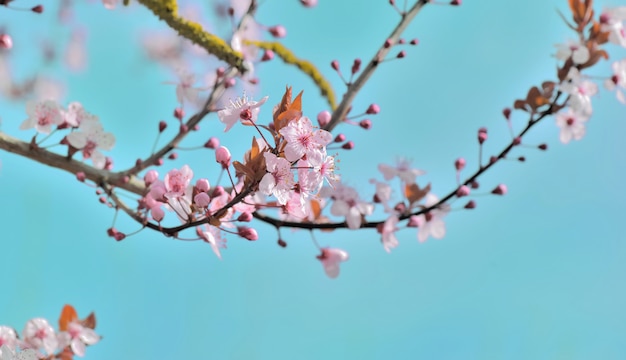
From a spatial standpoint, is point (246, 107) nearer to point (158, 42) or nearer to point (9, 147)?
point (9, 147)

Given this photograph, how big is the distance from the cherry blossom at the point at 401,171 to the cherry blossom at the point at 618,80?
83cm

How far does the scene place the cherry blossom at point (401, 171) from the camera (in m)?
2.47

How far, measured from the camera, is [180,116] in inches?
101

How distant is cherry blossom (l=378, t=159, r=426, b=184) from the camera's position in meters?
2.47

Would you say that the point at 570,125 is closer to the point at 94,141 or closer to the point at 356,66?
the point at 356,66

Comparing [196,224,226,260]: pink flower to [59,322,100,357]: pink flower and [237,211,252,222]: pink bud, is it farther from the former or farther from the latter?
[59,322,100,357]: pink flower

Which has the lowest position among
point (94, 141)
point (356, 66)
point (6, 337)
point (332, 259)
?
point (6, 337)

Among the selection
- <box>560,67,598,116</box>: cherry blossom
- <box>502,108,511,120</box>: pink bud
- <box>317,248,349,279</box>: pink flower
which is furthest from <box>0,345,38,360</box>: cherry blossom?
<box>560,67,598,116</box>: cherry blossom

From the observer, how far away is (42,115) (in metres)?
2.42

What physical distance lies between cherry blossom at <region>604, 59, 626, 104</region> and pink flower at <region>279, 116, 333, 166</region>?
1.63 metres

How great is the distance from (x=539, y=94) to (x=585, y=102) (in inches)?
6.6

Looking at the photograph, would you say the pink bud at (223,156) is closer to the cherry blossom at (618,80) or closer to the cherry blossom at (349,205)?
the cherry blossom at (349,205)

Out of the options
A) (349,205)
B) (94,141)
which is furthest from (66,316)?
(349,205)

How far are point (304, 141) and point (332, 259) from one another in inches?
43.8
